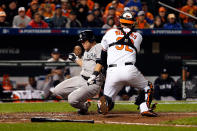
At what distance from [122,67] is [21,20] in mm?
7390

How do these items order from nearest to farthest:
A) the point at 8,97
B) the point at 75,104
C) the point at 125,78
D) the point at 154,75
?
the point at 125,78 < the point at 75,104 < the point at 8,97 < the point at 154,75

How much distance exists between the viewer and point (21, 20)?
45.2ft

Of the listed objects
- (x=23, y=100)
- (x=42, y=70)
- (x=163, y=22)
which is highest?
(x=163, y=22)

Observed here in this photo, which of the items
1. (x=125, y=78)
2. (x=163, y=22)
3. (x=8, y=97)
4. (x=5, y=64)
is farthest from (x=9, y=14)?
(x=125, y=78)

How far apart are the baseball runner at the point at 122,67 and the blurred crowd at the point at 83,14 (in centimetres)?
637

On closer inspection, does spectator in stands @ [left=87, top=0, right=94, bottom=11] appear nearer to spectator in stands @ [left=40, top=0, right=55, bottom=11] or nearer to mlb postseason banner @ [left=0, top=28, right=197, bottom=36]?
spectator in stands @ [left=40, top=0, right=55, bottom=11]

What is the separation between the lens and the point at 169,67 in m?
13.9

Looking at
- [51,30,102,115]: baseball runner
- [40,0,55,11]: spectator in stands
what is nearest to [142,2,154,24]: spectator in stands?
[40,0,55,11]: spectator in stands

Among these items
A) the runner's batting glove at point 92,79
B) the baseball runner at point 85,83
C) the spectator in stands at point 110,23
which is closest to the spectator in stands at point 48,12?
the spectator in stands at point 110,23

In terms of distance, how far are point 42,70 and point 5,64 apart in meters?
1.03

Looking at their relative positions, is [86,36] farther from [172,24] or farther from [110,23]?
[172,24]

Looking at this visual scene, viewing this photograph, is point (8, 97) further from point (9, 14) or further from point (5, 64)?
point (9, 14)

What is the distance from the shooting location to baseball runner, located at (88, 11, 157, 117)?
23.0 feet

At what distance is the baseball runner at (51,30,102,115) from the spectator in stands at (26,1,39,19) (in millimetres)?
6391
